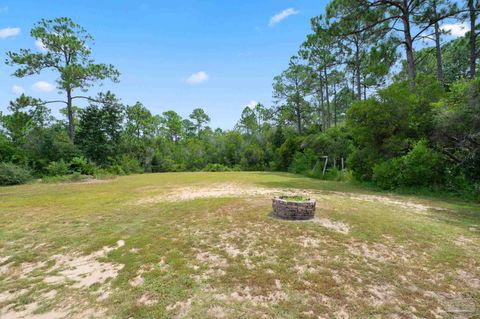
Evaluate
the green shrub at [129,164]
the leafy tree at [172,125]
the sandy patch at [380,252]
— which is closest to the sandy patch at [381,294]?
the sandy patch at [380,252]

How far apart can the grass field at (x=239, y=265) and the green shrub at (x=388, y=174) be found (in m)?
3.41

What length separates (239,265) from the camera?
2838 millimetres

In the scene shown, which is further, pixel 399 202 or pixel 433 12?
pixel 433 12

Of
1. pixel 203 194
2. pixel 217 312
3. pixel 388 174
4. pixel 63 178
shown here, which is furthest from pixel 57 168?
pixel 388 174

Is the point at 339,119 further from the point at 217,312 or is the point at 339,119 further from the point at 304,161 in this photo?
the point at 217,312

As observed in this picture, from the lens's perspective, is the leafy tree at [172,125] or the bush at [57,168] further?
the leafy tree at [172,125]

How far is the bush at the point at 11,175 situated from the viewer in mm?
11617

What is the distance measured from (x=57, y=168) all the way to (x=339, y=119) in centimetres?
2705

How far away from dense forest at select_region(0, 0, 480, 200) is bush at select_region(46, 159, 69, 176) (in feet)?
0.23

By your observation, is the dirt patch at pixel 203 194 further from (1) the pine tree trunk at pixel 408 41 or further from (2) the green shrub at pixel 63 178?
(2) the green shrub at pixel 63 178

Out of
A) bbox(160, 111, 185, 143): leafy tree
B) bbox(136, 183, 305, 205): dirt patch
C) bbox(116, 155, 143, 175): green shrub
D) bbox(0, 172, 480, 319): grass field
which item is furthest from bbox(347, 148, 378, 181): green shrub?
bbox(160, 111, 185, 143): leafy tree

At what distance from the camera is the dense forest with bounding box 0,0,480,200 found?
793 cm

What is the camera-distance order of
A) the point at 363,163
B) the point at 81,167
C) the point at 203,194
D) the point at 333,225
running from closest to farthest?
the point at 333,225
the point at 203,194
the point at 363,163
the point at 81,167

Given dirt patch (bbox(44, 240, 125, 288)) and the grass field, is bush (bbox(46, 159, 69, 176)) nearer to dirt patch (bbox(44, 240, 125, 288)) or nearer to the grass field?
the grass field
